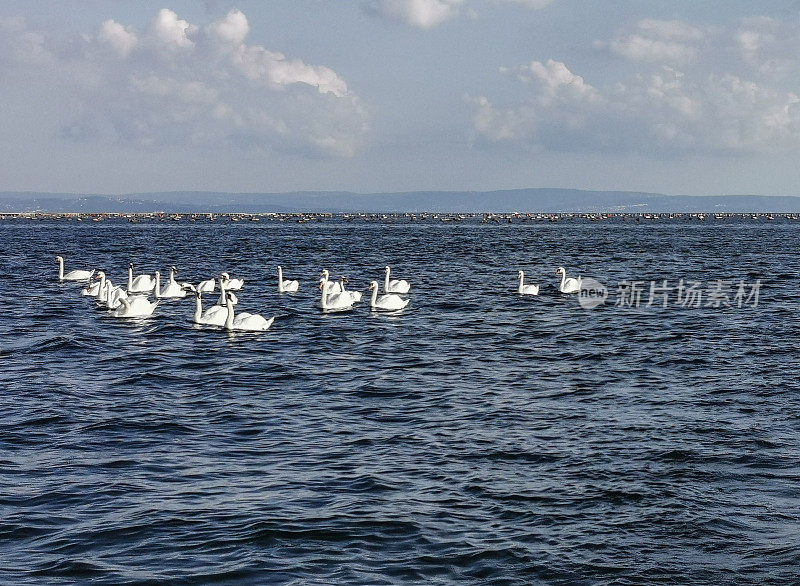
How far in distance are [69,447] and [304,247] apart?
258ft

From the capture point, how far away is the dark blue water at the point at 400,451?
12.4 meters

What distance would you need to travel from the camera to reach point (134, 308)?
119 ft

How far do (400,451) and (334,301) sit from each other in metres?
22.7

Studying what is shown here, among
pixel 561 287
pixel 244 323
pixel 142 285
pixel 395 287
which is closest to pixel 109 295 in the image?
pixel 142 285

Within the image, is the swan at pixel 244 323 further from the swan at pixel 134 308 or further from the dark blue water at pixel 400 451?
the swan at pixel 134 308

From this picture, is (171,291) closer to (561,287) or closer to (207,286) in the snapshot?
(207,286)

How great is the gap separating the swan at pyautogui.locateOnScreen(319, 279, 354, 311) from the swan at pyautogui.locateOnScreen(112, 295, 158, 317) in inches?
260

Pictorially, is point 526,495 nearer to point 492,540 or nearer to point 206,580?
point 492,540

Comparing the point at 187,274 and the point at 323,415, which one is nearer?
the point at 323,415

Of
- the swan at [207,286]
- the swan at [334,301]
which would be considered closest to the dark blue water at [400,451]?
the swan at [334,301]

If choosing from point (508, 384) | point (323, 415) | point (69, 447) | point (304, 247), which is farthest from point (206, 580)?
point (304, 247)

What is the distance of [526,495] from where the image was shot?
48.3ft

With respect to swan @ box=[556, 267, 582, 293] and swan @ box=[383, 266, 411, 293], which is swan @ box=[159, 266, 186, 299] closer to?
swan @ box=[383, 266, 411, 293]

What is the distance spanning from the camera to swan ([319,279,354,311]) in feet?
128
